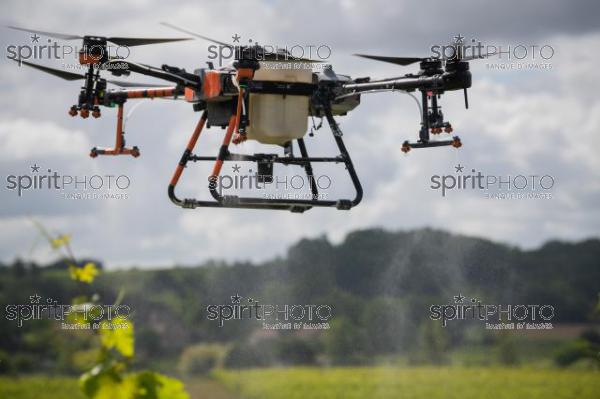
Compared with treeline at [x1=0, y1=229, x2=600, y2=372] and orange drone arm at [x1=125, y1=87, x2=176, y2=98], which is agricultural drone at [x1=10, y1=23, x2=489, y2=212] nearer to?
orange drone arm at [x1=125, y1=87, x2=176, y2=98]

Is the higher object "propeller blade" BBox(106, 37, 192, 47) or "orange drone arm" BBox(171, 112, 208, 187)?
"propeller blade" BBox(106, 37, 192, 47)

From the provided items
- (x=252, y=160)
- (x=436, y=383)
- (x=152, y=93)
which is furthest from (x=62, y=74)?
(x=436, y=383)

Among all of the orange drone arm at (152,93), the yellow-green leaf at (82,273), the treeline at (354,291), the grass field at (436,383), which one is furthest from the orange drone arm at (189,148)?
the grass field at (436,383)

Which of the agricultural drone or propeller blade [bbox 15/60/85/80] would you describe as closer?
the agricultural drone

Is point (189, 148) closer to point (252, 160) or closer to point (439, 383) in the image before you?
point (252, 160)

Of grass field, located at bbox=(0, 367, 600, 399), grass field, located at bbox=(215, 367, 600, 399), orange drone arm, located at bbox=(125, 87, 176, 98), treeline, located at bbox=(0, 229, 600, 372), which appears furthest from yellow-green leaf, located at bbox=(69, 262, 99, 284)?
grass field, located at bbox=(215, 367, 600, 399)

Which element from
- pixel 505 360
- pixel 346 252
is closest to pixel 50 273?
pixel 346 252

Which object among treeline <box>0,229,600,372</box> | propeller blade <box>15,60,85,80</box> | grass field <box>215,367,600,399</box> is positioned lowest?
grass field <box>215,367,600,399</box>

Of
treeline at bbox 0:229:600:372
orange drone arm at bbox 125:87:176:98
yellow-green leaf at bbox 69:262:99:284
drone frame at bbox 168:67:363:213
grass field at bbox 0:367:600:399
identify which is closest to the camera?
yellow-green leaf at bbox 69:262:99:284

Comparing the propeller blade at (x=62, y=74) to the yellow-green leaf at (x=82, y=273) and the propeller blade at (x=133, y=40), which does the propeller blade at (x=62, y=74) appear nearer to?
the propeller blade at (x=133, y=40)
